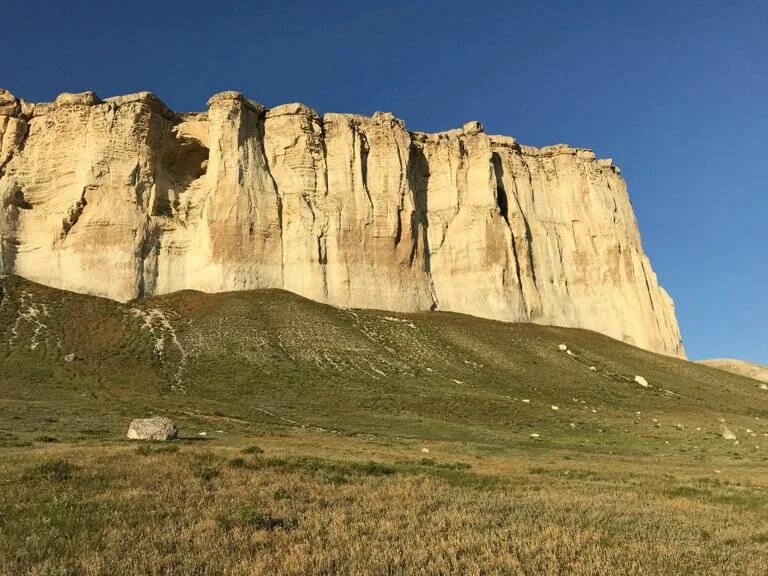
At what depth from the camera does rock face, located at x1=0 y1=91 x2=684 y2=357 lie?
220 ft

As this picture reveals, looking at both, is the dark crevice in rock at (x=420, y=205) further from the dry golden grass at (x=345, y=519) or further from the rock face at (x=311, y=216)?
the dry golden grass at (x=345, y=519)

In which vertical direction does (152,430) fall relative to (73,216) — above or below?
below

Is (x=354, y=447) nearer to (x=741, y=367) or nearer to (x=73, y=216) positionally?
(x=73, y=216)

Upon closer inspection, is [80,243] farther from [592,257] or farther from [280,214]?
[592,257]

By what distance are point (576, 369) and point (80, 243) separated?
53.3 meters

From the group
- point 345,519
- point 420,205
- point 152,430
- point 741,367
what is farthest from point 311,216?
point 741,367

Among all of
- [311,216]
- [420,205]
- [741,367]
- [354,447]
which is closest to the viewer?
[354,447]

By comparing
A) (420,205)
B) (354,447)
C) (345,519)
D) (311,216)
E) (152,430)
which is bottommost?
(345,519)

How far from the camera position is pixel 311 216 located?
7331 centimetres

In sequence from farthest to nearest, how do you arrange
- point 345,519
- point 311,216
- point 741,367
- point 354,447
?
1. point 741,367
2. point 311,216
3. point 354,447
4. point 345,519

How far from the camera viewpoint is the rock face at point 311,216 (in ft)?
220

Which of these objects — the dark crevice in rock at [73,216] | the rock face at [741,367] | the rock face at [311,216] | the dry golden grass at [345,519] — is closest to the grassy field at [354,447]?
the dry golden grass at [345,519]

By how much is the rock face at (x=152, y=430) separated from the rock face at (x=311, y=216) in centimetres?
4556

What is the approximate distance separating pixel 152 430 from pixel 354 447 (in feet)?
24.1
